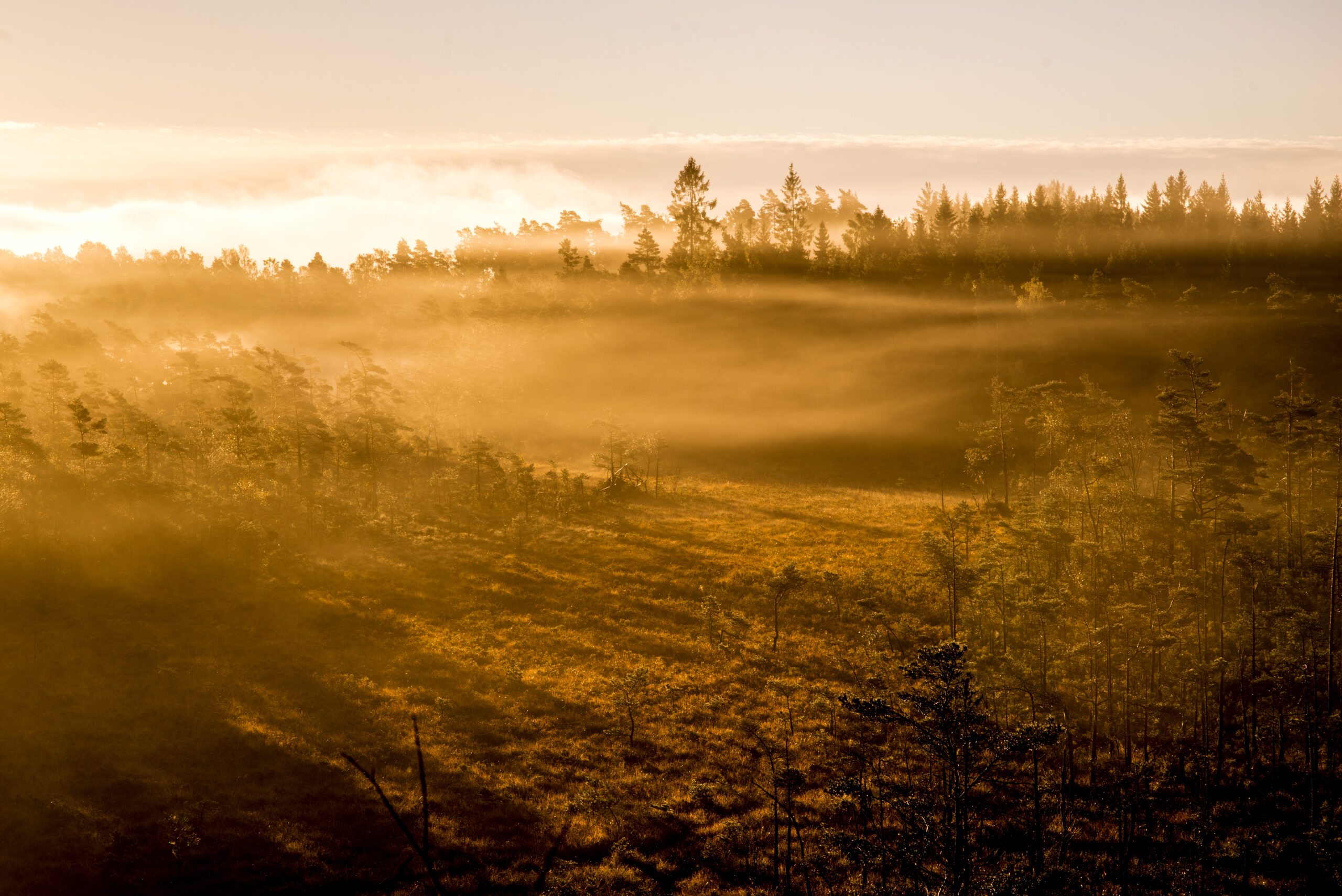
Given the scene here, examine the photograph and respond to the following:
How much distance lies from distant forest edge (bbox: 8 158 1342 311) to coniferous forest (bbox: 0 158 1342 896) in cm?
3322

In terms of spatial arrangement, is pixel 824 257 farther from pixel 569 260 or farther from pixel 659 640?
pixel 659 640

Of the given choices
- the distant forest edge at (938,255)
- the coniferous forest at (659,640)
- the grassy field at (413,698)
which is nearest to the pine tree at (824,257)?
the distant forest edge at (938,255)

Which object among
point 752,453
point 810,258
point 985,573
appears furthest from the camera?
point 810,258

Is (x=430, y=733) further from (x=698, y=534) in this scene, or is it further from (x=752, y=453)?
(x=752, y=453)

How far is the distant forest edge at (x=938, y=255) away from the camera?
136125 mm

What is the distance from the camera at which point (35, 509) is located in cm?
5031

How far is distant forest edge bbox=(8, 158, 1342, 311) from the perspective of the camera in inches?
5359

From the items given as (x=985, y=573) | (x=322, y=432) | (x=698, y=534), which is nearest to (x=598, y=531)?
(x=698, y=534)

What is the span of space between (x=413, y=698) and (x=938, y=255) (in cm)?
14488

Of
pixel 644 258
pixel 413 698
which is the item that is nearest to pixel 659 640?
pixel 413 698

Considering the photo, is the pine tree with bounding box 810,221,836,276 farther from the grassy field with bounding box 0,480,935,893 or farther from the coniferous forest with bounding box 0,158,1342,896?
the grassy field with bounding box 0,480,935,893

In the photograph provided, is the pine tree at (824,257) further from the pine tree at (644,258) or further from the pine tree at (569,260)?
the pine tree at (569,260)

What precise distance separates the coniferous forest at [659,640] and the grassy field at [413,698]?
0.21 meters

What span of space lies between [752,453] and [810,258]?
63179 millimetres
